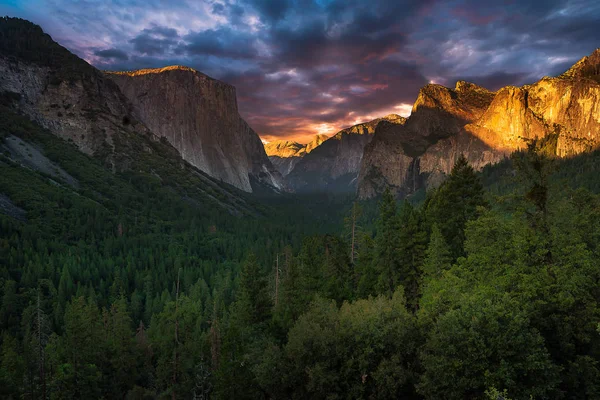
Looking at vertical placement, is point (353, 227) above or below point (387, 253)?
above

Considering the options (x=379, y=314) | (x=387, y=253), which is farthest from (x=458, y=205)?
(x=379, y=314)

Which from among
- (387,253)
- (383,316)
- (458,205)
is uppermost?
(458,205)

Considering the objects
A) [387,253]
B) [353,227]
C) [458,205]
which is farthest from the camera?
[353,227]

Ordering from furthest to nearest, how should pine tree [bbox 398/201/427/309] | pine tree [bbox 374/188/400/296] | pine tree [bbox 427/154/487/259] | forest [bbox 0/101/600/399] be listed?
1. pine tree [bbox 374/188/400/296]
2. pine tree [bbox 398/201/427/309]
3. pine tree [bbox 427/154/487/259]
4. forest [bbox 0/101/600/399]

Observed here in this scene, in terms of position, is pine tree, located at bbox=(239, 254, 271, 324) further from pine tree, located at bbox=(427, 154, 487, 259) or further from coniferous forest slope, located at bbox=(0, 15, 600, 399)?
pine tree, located at bbox=(427, 154, 487, 259)

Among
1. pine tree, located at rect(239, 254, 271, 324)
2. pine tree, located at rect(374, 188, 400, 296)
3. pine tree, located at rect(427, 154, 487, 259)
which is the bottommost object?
pine tree, located at rect(239, 254, 271, 324)

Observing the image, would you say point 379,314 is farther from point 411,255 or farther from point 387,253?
point 387,253

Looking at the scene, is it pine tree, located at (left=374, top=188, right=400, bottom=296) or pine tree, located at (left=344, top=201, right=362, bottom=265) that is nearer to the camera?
pine tree, located at (left=374, top=188, right=400, bottom=296)

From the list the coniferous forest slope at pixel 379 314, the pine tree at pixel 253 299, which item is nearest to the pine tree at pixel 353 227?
the coniferous forest slope at pixel 379 314

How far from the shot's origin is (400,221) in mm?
40750

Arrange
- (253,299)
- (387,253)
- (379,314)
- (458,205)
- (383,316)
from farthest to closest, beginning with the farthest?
(387,253) < (253,299) < (458,205) < (379,314) < (383,316)

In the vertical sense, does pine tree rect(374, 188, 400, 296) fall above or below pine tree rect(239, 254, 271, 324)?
above

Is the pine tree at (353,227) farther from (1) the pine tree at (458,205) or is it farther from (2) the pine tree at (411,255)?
(1) the pine tree at (458,205)

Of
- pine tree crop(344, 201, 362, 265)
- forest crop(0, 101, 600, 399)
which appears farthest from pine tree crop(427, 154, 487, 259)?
pine tree crop(344, 201, 362, 265)
